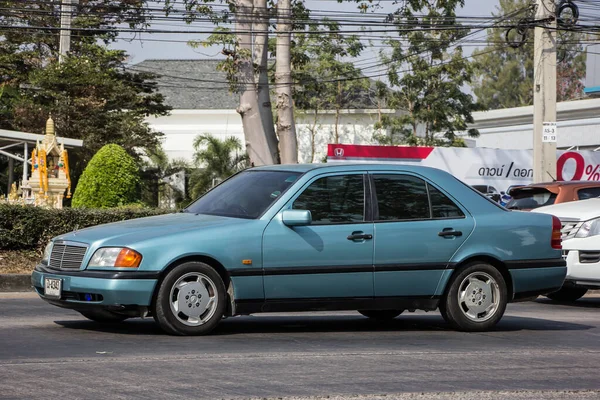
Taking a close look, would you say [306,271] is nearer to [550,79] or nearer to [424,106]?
[550,79]

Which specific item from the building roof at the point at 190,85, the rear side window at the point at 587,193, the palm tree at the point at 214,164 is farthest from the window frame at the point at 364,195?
the building roof at the point at 190,85

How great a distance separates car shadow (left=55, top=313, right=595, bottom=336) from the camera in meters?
9.07

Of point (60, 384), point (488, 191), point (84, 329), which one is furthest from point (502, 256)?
point (488, 191)

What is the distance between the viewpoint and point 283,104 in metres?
23.4

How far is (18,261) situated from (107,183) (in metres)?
6.43

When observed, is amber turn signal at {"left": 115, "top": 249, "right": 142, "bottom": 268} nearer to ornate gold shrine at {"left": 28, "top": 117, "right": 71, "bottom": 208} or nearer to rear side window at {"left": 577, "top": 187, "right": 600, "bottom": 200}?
rear side window at {"left": 577, "top": 187, "right": 600, "bottom": 200}

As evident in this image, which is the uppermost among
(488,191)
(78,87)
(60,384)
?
(78,87)

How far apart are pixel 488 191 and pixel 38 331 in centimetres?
2037

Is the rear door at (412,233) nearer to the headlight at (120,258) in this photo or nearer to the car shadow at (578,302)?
the headlight at (120,258)

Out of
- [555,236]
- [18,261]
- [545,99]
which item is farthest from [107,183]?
[555,236]

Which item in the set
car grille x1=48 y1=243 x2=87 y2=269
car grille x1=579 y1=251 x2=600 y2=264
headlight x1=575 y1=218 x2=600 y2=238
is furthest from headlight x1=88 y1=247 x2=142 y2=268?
headlight x1=575 y1=218 x2=600 y2=238

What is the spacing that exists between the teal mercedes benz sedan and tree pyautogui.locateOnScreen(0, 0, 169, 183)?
28.3 meters

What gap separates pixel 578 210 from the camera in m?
13.9

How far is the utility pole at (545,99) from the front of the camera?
73.6 ft
